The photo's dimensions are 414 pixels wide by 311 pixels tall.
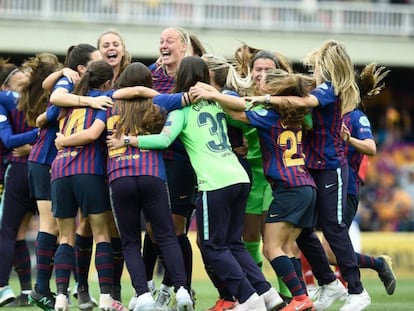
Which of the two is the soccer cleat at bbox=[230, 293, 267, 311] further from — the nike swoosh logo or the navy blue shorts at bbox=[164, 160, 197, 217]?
the navy blue shorts at bbox=[164, 160, 197, 217]

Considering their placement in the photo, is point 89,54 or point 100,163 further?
point 89,54

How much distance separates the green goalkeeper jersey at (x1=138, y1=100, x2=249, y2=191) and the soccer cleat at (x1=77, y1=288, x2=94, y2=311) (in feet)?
4.79

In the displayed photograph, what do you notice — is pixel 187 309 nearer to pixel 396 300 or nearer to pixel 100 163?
pixel 100 163

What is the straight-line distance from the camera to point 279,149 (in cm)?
861

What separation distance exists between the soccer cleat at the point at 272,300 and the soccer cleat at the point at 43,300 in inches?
68.7

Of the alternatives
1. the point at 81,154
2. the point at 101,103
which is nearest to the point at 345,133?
the point at 101,103

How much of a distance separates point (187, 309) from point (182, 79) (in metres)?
1.79

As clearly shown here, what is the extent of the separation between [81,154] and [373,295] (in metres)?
4.54

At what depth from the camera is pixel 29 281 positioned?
1062 centimetres

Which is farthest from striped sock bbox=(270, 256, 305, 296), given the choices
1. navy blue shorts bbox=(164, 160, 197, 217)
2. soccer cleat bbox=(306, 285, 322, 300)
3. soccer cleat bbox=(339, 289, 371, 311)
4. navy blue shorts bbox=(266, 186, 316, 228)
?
navy blue shorts bbox=(164, 160, 197, 217)

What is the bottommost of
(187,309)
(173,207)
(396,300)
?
(396,300)

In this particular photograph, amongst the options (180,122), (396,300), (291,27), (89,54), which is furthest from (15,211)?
(291,27)

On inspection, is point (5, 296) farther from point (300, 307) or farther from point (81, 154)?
point (300, 307)

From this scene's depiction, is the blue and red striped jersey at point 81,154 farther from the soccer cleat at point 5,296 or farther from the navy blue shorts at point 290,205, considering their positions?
the soccer cleat at point 5,296
